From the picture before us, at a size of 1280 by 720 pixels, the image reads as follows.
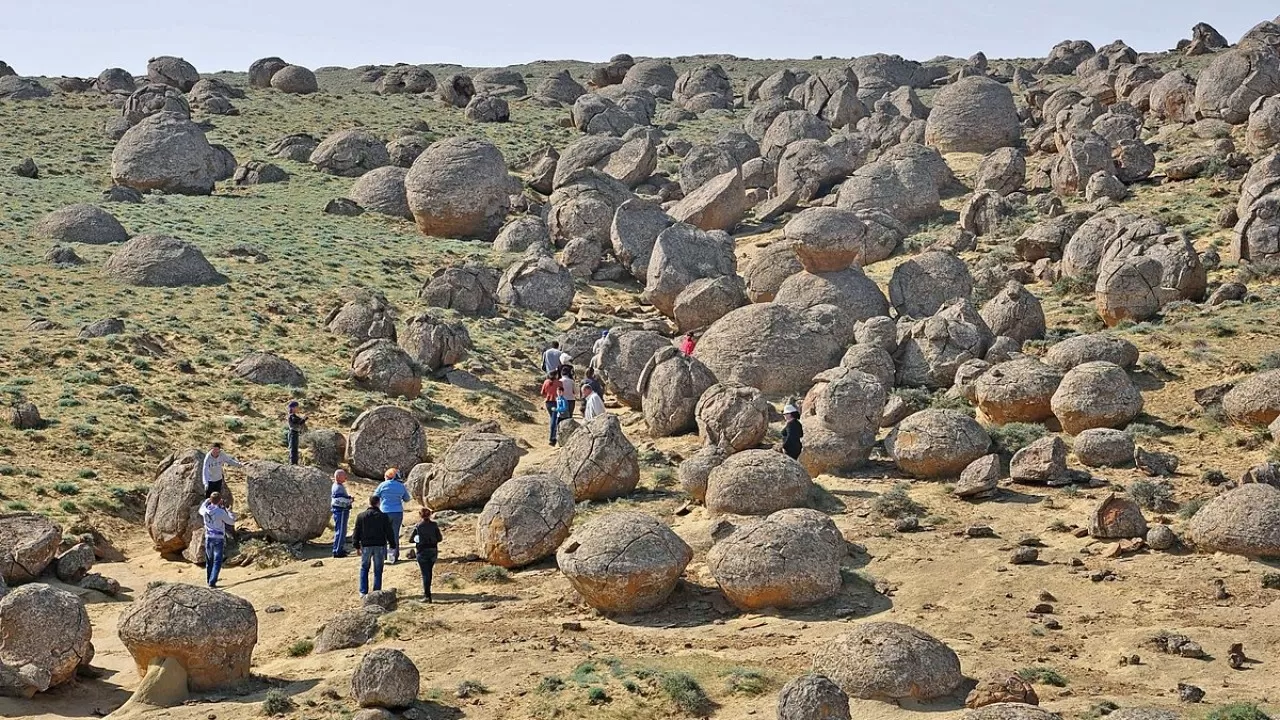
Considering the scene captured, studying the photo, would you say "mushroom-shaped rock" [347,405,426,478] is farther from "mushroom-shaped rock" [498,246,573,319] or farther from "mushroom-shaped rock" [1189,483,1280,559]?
"mushroom-shaped rock" [1189,483,1280,559]

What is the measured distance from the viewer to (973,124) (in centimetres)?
6575

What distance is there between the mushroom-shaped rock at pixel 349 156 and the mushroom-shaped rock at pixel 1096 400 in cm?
4287

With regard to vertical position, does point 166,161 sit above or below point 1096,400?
above

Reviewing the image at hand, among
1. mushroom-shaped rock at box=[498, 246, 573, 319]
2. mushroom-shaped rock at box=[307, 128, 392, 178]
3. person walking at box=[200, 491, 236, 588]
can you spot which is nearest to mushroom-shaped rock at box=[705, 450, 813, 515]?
person walking at box=[200, 491, 236, 588]

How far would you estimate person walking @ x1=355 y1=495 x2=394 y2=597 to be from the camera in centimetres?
2398

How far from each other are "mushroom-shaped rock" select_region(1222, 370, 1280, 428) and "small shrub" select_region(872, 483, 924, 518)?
7.61 m

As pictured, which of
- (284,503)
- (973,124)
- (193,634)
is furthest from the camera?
(973,124)

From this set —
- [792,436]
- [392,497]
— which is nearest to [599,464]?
[792,436]

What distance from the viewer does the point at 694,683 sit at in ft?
64.4

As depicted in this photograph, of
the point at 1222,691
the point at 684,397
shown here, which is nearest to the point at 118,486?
the point at 684,397

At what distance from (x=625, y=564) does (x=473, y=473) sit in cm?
706

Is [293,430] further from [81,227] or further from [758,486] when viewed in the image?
[81,227]

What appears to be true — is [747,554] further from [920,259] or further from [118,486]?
[920,259]

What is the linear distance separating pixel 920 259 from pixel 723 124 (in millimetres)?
40694
